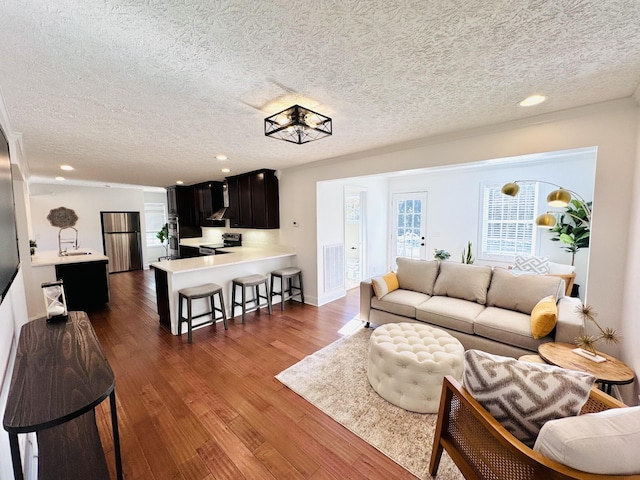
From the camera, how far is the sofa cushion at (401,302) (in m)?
3.25

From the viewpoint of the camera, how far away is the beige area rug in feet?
5.65

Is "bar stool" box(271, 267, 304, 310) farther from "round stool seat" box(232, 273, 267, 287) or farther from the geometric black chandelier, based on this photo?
the geometric black chandelier

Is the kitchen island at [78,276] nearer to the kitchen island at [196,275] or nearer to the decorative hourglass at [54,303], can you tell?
the kitchen island at [196,275]

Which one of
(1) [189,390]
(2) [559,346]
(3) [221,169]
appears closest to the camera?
(2) [559,346]

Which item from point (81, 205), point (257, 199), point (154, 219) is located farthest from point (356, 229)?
point (81, 205)

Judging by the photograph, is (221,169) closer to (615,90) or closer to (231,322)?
(231,322)

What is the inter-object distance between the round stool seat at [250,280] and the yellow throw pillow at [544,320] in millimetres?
3354

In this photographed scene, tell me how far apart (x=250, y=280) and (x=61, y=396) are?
114 inches

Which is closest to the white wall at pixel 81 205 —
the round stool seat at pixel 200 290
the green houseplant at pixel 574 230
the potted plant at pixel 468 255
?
the round stool seat at pixel 200 290

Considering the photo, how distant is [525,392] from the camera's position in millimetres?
1189

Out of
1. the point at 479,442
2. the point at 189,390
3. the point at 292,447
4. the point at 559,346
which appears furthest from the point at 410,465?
the point at 189,390

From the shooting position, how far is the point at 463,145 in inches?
113

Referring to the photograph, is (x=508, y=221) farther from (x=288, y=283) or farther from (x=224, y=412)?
(x=224, y=412)

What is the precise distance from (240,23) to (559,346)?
10.2 ft
